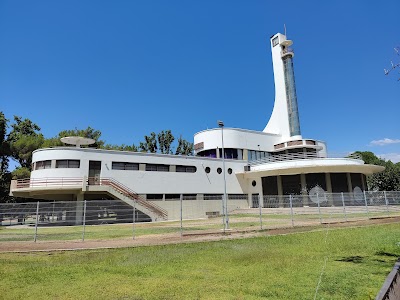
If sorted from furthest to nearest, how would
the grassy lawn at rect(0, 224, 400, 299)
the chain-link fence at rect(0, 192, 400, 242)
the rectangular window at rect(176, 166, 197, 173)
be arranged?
the rectangular window at rect(176, 166, 197, 173) → the chain-link fence at rect(0, 192, 400, 242) → the grassy lawn at rect(0, 224, 400, 299)

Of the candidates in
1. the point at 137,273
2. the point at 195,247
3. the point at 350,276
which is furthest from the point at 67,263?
the point at 350,276

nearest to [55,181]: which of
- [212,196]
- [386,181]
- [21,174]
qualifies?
[21,174]

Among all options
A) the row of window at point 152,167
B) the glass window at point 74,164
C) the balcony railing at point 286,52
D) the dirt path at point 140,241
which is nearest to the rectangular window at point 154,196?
the row of window at point 152,167

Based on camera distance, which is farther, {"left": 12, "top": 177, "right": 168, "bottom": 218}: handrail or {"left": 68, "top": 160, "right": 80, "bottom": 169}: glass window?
{"left": 68, "top": 160, "right": 80, "bottom": 169}: glass window

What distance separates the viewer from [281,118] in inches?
1777

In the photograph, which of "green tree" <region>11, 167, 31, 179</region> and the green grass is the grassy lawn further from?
"green tree" <region>11, 167, 31, 179</region>

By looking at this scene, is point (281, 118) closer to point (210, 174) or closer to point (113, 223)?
point (210, 174)

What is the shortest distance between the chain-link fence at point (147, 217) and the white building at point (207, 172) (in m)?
2.00

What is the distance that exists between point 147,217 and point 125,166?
6070 mm

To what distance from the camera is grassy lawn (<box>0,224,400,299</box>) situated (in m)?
5.61

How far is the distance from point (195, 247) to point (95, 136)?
50.6 meters

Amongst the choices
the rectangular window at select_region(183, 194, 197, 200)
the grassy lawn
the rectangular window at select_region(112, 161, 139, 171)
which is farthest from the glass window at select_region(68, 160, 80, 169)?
the grassy lawn

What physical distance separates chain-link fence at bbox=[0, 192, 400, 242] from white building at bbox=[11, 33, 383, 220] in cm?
200

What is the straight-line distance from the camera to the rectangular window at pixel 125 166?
29.7m
